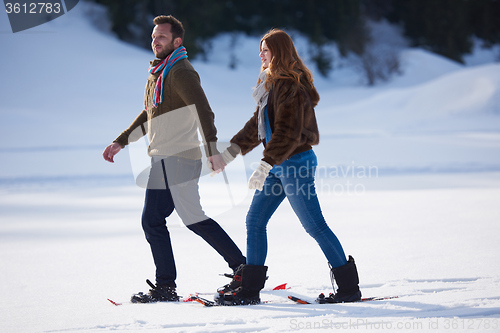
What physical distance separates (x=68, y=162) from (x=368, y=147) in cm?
580

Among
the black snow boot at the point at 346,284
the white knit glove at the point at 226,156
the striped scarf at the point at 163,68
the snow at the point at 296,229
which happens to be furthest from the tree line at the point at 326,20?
the black snow boot at the point at 346,284

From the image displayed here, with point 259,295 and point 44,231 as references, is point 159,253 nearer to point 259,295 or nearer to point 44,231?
point 259,295

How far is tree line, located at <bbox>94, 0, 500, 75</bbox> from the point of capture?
30464mm

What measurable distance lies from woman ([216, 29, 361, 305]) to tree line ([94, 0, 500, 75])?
26752mm

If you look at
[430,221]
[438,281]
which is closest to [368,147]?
[430,221]

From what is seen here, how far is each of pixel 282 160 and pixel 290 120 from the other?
0.19 metres

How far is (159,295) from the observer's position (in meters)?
3.09

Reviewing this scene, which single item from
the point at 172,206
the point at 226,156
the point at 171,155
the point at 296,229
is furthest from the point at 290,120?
the point at 296,229

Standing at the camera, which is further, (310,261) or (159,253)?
Result: (310,261)

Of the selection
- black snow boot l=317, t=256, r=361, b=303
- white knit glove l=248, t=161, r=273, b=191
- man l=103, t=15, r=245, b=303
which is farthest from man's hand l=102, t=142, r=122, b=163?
black snow boot l=317, t=256, r=361, b=303

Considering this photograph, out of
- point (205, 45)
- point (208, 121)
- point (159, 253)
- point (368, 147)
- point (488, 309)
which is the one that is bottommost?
point (488, 309)

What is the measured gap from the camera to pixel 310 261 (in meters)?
3.98

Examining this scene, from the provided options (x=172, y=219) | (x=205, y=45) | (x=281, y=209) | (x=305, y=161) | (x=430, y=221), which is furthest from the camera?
(x=205, y=45)

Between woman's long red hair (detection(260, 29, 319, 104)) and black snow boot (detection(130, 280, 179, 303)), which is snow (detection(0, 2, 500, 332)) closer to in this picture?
black snow boot (detection(130, 280, 179, 303))
